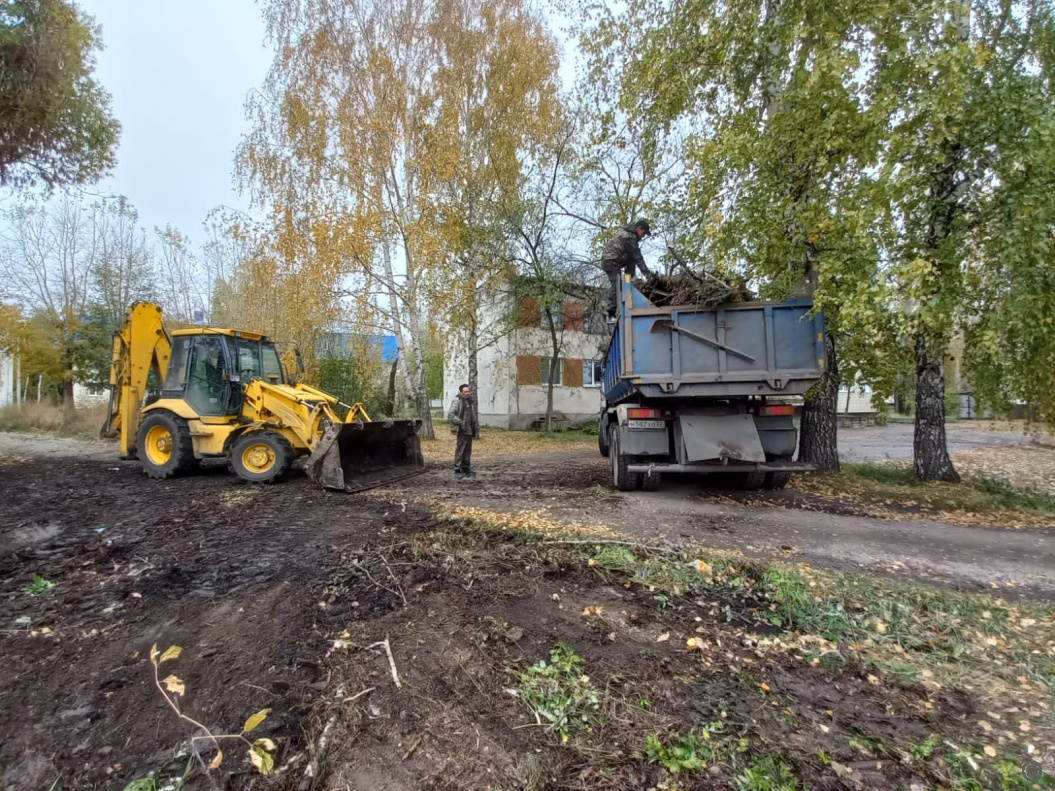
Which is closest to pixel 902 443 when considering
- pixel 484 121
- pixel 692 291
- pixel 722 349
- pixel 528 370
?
pixel 528 370

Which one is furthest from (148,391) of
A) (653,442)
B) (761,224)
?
(761,224)

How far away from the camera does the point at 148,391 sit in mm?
9875

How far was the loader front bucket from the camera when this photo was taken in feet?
25.6

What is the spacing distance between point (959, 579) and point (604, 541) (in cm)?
301

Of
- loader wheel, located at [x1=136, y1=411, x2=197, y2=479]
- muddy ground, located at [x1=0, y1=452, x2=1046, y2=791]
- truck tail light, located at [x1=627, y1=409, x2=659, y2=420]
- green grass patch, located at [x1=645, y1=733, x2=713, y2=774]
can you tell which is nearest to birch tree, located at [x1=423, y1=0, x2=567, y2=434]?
loader wheel, located at [x1=136, y1=411, x2=197, y2=479]

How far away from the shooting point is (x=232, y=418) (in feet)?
29.5

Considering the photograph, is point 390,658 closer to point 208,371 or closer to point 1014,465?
point 208,371

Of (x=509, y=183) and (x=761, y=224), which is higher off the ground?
(x=509, y=183)

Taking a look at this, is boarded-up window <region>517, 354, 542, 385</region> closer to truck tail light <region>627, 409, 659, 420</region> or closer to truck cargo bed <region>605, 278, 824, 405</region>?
truck tail light <region>627, 409, 659, 420</region>

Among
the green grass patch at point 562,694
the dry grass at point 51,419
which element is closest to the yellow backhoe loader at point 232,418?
the green grass patch at point 562,694

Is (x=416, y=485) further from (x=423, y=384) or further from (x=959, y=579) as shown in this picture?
(x=423, y=384)

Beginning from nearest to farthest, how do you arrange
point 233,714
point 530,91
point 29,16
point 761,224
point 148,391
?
point 233,714 → point 761,224 → point 29,16 → point 148,391 → point 530,91

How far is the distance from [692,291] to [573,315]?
43.8ft

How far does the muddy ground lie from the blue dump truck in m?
3.02
